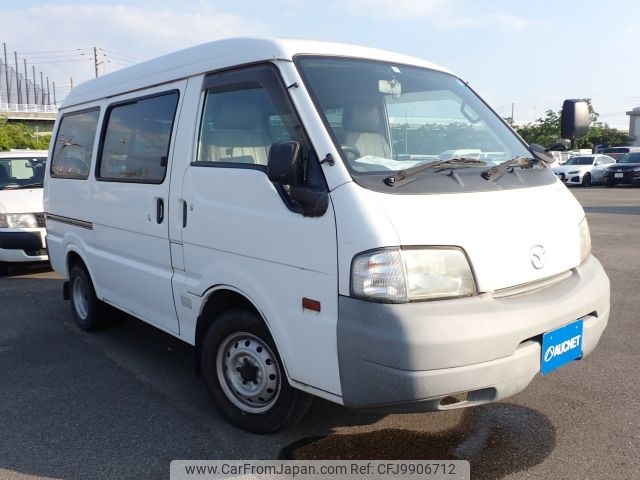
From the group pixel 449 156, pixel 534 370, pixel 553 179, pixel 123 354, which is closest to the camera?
pixel 534 370

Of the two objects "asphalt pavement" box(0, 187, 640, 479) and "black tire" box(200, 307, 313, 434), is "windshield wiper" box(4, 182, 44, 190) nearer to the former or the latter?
"asphalt pavement" box(0, 187, 640, 479)

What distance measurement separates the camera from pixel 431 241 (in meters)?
2.55

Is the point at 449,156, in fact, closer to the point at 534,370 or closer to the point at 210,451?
the point at 534,370

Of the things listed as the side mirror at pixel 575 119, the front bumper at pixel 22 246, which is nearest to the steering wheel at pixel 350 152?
the side mirror at pixel 575 119

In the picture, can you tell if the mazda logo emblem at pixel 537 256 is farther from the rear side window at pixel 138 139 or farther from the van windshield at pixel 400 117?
the rear side window at pixel 138 139

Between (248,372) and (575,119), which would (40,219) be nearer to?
(248,372)

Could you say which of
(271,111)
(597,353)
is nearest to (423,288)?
(271,111)

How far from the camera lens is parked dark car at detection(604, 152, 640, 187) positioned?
2392 centimetres

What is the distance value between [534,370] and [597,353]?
211 cm

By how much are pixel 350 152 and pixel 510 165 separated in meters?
1.03

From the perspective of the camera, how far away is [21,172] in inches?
337

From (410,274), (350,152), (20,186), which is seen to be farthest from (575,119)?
(20,186)

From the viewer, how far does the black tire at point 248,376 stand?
10.1ft

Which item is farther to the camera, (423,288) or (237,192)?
(237,192)
